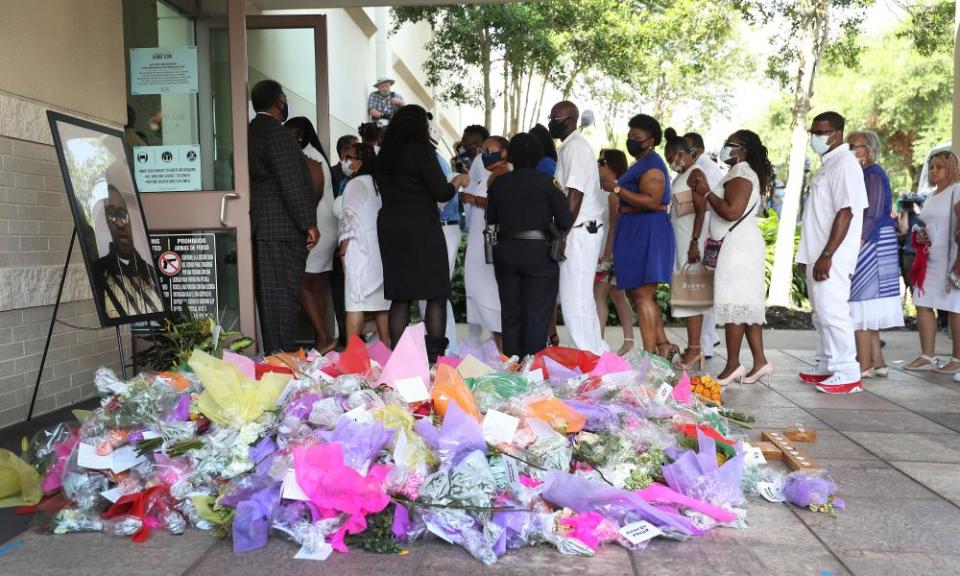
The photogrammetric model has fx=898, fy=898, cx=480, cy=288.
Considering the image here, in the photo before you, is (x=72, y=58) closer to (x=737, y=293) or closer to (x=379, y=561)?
(x=379, y=561)

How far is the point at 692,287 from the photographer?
6.81m

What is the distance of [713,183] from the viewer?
7.37m

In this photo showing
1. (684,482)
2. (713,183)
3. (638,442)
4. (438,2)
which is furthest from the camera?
(438,2)

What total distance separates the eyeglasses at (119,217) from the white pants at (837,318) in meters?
4.44

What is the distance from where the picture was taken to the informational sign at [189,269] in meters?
6.12

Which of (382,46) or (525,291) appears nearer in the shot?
(525,291)

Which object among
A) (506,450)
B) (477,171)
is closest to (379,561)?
(506,450)

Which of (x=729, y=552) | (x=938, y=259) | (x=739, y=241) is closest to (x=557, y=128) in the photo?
(x=739, y=241)

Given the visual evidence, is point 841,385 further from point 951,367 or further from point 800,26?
point 800,26

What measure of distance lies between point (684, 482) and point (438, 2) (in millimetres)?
6091

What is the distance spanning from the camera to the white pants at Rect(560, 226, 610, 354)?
652 centimetres

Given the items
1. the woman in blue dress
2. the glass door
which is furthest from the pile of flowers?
the woman in blue dress

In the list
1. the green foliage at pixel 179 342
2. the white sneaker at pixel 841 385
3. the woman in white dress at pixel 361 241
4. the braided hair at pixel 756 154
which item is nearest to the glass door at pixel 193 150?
the green foliage at pixel 179 342

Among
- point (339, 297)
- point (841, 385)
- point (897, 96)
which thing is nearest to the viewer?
point (841, 385)
